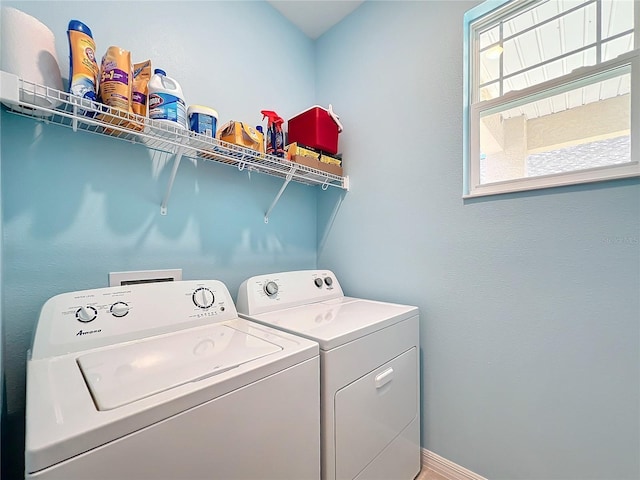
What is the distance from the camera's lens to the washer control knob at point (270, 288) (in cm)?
146

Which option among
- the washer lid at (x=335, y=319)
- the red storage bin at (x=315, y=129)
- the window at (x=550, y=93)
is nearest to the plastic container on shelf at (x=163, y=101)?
the red storage bin at (x=315, y=129)

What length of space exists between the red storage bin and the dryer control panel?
3.39ft

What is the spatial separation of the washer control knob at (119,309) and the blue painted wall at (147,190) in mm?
248

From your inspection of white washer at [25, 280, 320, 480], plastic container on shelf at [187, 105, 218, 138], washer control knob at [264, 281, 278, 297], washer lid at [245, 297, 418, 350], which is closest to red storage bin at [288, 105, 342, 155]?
plastic container on shelf at [187, 105, 218, 138]

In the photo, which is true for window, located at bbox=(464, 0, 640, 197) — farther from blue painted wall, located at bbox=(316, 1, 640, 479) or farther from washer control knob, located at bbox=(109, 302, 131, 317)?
washer control knob, located at bbox=(109, 302, 131, 317)

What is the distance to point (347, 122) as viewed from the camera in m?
1.97

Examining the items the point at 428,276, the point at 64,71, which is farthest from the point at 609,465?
the point at 64,71

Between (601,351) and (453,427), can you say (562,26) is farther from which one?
(453,427)

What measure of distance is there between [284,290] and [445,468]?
1.26 m

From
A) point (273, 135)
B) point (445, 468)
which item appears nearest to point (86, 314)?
point (273, 135)

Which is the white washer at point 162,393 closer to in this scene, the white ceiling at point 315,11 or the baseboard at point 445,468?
the baseboard at point 445,468

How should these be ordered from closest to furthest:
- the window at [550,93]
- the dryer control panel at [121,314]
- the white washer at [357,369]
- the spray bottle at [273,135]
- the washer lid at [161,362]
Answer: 1. the washer lid at [161,362]
2. the dryer control panel at [121,314]
3. the white washer at [357,369]
4. the window at [550,93]
5. the spray bottle at [273,135]

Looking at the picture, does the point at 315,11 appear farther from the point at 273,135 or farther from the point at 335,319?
the point at 335,319

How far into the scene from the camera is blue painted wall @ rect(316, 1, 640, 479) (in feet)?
3.61
